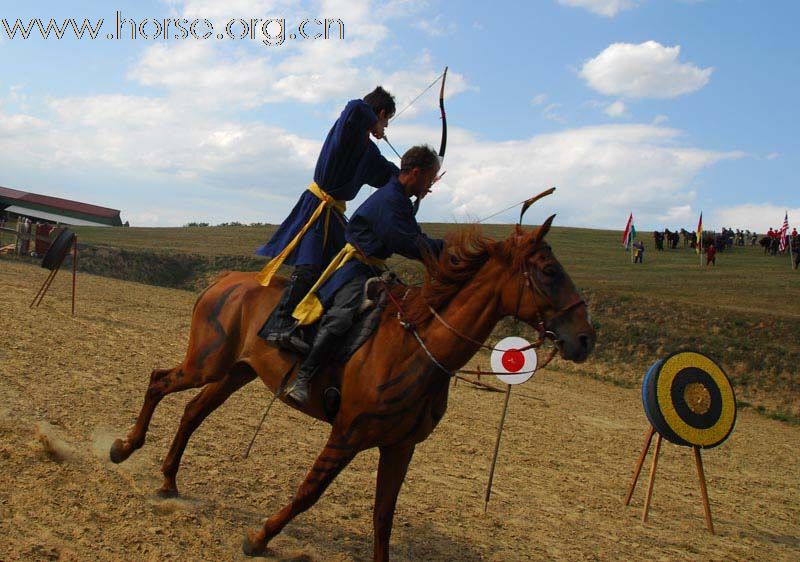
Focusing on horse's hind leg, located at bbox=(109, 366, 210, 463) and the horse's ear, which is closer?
the horse's ear

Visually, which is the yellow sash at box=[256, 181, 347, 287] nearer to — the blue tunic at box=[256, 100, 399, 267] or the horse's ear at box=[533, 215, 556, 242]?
the blue tunic at box=[256, 100, 399, 267]

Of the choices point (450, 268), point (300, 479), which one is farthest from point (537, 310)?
point (300, 479)

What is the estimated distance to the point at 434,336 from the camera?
16.1ft

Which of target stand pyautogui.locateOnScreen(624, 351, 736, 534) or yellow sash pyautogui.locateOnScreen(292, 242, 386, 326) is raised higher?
yellow sash pyautogui.locateOnScreen(292, 242, 386, 326)

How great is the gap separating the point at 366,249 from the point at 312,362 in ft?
3.08

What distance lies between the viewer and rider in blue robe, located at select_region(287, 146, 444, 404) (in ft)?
16.8

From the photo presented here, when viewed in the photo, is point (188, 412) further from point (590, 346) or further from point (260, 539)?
point (590, 346)

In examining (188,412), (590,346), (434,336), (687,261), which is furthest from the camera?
(687,261)

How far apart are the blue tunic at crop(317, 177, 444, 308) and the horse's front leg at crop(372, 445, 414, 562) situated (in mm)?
1232

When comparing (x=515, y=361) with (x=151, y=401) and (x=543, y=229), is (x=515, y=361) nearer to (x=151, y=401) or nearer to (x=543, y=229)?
(x=543, y=229)

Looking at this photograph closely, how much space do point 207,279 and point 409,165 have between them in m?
29.2

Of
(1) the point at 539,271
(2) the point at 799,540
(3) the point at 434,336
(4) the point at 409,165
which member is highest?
(4) the point at 409,165

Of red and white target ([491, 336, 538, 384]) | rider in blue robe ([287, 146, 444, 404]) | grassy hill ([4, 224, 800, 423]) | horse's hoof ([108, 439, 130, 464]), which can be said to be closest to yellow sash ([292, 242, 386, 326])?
rider in blue robe ([287, 146, 444, 404])

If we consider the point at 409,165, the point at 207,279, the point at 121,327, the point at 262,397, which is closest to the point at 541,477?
the point at 262,397
